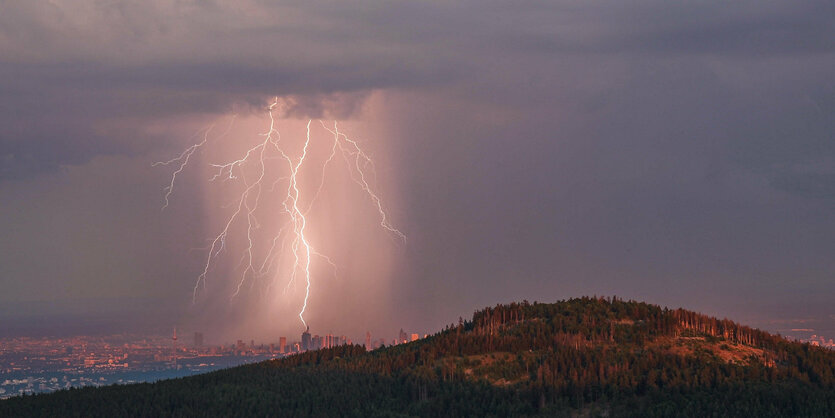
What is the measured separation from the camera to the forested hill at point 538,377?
103812mm

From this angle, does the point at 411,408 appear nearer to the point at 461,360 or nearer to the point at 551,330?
the point at 461,360

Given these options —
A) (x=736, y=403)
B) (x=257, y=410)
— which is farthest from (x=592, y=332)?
(x=257, y=410)

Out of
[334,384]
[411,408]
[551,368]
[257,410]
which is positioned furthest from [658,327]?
[257,410]

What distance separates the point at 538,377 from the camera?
11000 centimetres

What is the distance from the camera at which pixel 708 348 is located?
117188mm

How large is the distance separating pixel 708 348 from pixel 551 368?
2071 cm

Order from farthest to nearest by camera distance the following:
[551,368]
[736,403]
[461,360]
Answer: [461,360] → [551,368] → [736,403]

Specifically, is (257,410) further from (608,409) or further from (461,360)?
(608,409)

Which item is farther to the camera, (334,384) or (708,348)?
(334,384)

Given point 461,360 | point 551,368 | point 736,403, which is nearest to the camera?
point 736,403

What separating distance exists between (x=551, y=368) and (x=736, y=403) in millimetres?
21037

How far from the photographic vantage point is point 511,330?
126000 millimetres

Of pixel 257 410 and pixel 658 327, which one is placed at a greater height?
pixel 658 327

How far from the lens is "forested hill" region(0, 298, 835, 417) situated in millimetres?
103812
